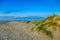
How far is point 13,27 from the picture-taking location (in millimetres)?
2922

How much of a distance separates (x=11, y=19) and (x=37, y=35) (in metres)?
0.80

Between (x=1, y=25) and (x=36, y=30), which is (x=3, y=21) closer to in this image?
(x=1, y=25)

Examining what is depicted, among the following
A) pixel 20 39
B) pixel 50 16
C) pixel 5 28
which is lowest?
pixel 20 39

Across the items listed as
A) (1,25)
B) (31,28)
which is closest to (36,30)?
(31,28)

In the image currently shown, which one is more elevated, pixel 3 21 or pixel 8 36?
pixel 3 21

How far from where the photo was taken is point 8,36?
2621mm

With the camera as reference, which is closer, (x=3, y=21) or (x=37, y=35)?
(x=37, y=35)

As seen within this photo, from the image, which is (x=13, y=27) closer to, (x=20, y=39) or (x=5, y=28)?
(x=5, y=28)

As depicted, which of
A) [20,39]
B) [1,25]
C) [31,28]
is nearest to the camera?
[20,39]

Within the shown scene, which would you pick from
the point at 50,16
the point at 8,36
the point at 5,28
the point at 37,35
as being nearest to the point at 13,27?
the point at 5,28

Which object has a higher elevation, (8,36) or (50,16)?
(50,16)

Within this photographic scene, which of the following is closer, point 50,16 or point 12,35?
point 12,35

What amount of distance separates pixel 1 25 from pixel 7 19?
22cm

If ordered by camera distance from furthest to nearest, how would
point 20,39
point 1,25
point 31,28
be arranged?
point 1,25
point 31,28
point 20,39
